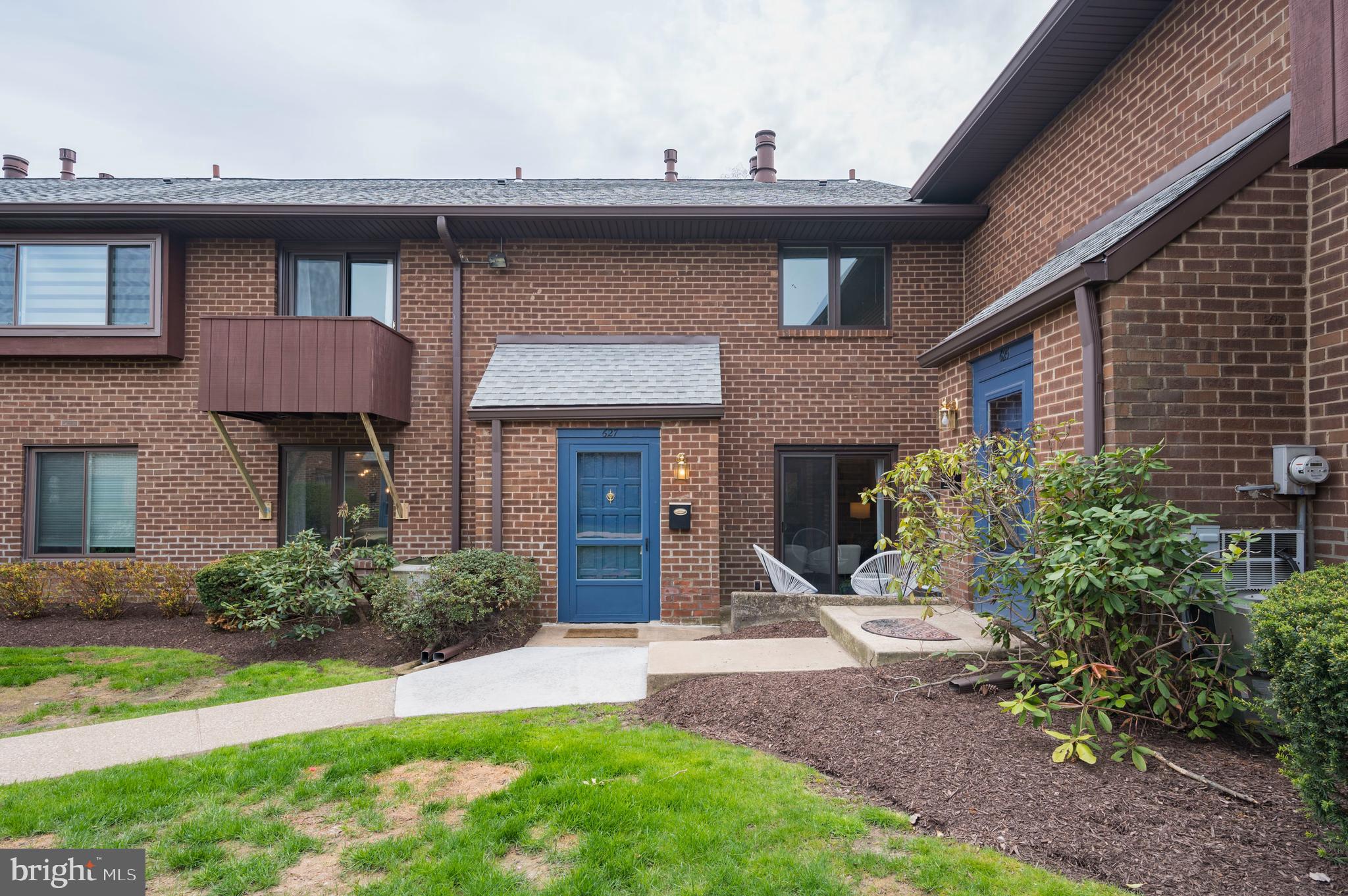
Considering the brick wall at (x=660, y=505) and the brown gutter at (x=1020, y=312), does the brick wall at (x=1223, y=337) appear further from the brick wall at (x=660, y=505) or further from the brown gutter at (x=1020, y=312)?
A: the brick wall at (x=660, y=505)

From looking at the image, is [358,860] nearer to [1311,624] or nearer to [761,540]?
[1311,624]

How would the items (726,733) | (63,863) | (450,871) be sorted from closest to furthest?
(450,871) < (63,863) < (726,733)

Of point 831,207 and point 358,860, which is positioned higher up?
point 831,207

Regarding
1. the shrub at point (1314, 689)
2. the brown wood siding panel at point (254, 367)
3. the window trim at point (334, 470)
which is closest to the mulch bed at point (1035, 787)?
the shrub at point (1314, 689)

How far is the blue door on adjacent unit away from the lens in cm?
552

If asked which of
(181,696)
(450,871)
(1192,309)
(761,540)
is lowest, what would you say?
(181,696)

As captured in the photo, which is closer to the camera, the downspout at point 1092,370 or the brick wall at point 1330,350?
the brick wall at point 1330,350

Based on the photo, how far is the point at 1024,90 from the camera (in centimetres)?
639

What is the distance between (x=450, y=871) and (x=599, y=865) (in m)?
0.57

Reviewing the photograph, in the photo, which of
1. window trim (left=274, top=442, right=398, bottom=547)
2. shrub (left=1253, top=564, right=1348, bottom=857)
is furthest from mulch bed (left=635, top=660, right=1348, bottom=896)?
window trim (left=274, top=442, right=398, bottom=547)

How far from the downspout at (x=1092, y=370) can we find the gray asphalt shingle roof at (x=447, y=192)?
4.54 meters

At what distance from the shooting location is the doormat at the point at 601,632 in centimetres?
732

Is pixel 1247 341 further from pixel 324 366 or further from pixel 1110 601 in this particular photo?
pixel 324 366

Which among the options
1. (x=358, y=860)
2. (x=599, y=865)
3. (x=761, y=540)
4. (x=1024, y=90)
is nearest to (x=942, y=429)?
(x=761, y=540)
